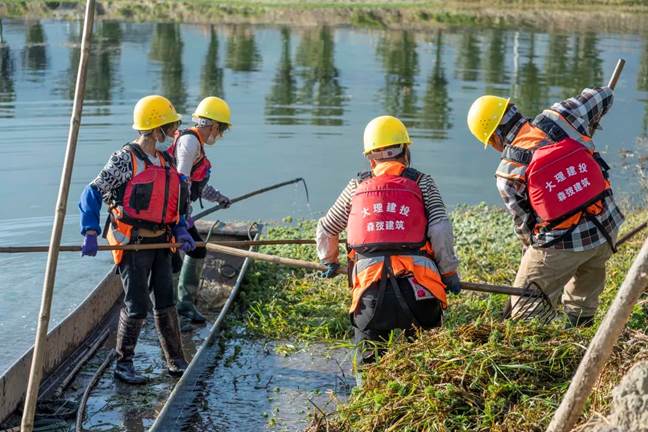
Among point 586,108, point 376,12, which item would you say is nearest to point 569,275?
point 586,108

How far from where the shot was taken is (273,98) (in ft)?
80.0

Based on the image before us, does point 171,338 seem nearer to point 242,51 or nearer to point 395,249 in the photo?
point 395,249

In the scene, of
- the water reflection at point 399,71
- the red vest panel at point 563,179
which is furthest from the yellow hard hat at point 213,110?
the water reflection at point 399,71

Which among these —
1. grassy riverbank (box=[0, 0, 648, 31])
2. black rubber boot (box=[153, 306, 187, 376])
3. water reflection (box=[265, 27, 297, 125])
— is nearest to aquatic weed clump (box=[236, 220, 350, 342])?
black rubber boot (box=[153, 306, 187, 376])

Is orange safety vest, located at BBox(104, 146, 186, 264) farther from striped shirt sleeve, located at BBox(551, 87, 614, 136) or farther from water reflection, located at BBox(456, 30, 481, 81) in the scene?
water reflection, located at BBox(456, 30, 481, 81)

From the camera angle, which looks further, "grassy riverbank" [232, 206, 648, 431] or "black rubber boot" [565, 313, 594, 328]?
"black rubber boot" [565, 313, 594, 328]

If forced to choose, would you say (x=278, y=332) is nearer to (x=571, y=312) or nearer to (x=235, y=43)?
(x=571, y=312)

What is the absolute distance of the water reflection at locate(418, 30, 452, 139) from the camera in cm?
2094

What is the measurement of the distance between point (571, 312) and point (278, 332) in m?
2.71

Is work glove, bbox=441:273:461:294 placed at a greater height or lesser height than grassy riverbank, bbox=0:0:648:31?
lesser

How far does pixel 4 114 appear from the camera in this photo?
21375 millimetres

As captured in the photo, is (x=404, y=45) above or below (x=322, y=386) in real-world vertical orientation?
above

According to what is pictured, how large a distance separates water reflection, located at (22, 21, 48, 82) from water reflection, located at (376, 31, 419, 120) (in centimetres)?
998

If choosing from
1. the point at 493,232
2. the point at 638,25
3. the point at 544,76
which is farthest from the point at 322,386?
the point at 638,25
